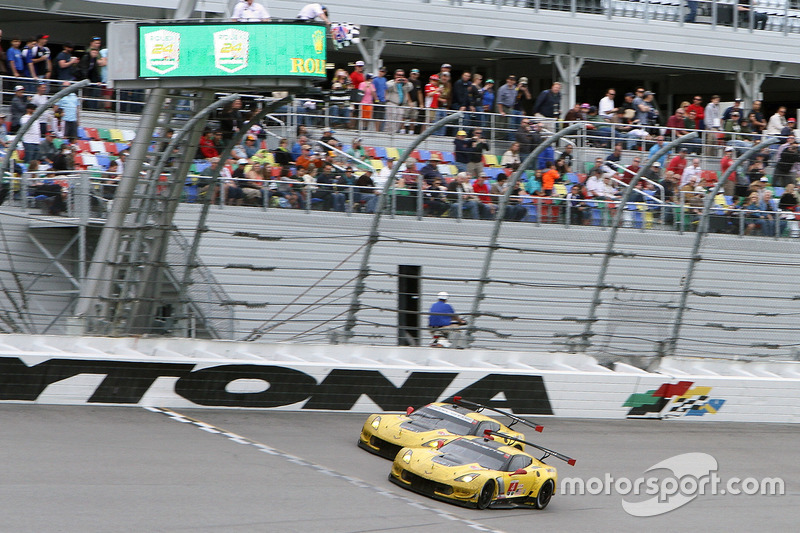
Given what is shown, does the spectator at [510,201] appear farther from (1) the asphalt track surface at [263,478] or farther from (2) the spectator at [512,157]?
(1) the asphalt track surface at [263,478]

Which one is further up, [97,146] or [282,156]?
[97,146]

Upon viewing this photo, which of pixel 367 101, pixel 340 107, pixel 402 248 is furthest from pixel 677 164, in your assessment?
pixel 402 248

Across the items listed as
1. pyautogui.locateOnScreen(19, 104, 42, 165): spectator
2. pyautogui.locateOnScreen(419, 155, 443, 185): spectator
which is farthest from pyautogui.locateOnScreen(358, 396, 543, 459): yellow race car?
pyautogui.locateOnScreen(19, 104, 42, 165): spectator

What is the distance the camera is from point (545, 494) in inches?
440

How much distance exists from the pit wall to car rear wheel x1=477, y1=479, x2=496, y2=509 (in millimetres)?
3482

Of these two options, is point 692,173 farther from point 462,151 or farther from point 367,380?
point 367,380

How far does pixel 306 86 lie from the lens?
477 inches

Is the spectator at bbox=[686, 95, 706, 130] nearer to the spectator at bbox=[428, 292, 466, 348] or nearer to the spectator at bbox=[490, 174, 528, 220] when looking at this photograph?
the spectator at bbox=[490, 174, 528, 220]

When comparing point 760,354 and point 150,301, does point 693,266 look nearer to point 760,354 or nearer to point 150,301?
point 760,354

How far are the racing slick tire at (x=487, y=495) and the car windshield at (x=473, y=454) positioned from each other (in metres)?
0.23

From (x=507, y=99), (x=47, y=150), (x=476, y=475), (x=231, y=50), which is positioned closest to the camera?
(x=476, y=475)

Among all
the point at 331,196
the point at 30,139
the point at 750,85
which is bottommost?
the point at 331,196

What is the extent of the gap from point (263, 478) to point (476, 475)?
1.94 m

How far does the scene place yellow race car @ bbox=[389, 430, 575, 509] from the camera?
35.1 ft
